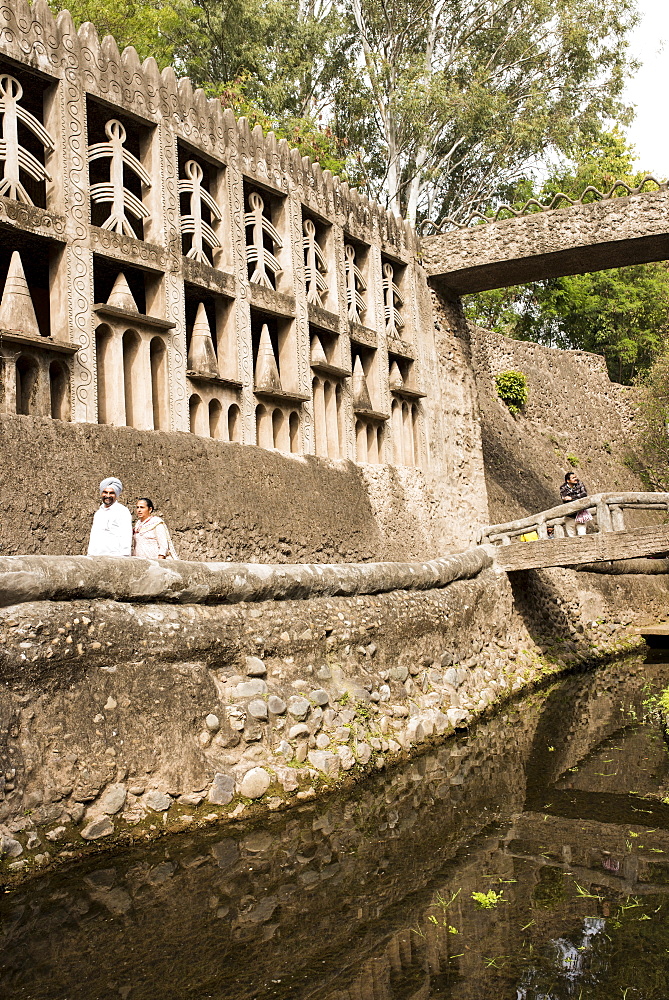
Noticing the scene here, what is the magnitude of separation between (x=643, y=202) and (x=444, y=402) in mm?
4524

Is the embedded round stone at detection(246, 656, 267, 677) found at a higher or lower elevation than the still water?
higher

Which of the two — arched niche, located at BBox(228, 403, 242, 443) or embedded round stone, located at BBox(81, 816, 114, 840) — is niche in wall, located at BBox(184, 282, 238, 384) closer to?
arched niche, located at BBox(228, 403, 242, 443)

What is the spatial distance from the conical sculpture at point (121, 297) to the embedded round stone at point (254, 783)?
16.8 ft

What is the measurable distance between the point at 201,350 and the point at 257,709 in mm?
4914

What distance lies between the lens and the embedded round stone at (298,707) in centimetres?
728

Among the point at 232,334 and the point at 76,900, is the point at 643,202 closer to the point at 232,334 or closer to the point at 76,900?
the point at 232,334

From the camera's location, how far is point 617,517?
13.4 metres

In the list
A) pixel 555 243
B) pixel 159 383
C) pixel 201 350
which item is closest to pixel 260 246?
pixel 201 350

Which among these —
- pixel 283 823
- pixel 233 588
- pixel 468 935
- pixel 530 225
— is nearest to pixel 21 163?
pixel 233 588

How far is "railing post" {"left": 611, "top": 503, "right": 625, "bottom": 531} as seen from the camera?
13.3m

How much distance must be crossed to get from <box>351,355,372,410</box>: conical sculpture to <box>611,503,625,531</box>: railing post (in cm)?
389

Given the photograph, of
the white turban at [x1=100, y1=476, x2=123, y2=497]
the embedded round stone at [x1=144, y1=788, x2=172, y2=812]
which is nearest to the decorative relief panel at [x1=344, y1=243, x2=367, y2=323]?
the white turban at [x1=100, y1=476, x2=123, y2=497]

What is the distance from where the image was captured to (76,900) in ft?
15.9

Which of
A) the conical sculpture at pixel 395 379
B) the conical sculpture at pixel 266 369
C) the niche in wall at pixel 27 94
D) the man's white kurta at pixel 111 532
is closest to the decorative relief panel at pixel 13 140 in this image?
the niche in wall at pixel 27 94
